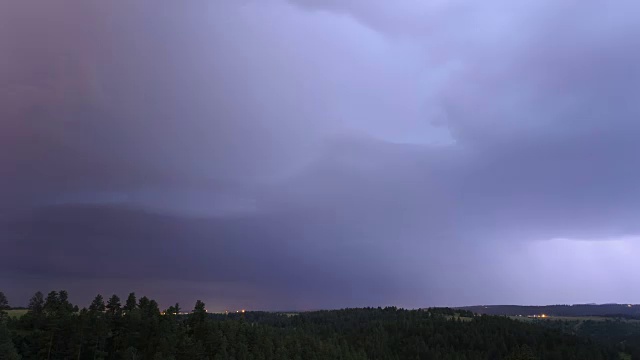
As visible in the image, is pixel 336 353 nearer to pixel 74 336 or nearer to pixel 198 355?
pixel 198 355

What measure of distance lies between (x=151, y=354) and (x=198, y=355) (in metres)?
11.2

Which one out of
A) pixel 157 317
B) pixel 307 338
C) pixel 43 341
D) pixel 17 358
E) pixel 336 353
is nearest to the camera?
pixel 17 358

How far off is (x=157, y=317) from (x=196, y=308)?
1534 centimetres

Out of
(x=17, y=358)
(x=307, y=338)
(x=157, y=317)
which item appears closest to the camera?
(x=17, y=358)

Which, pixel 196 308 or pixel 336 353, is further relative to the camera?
pixel 336 353

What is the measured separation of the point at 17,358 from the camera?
260ft

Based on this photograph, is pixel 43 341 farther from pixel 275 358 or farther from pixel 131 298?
pixel 275 358

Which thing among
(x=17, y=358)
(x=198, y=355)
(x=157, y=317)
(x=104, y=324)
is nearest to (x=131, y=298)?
(x=157, y=317)

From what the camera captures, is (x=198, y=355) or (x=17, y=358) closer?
(x=17, y=358)

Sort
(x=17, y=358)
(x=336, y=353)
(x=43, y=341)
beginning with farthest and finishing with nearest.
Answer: (x=336, y=353) < (x=43, y=341) < (x=17, y=358)

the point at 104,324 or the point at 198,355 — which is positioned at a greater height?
the point at 104,324

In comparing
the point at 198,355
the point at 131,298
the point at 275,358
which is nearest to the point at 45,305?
the point at 131,298

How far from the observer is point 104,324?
109 metres

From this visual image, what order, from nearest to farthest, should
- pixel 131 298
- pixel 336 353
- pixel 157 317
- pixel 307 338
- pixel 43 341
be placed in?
pixel 43 341 < pixel 157 317 < pixel 131 298 < pixel 336 353 < pixel 307 338
